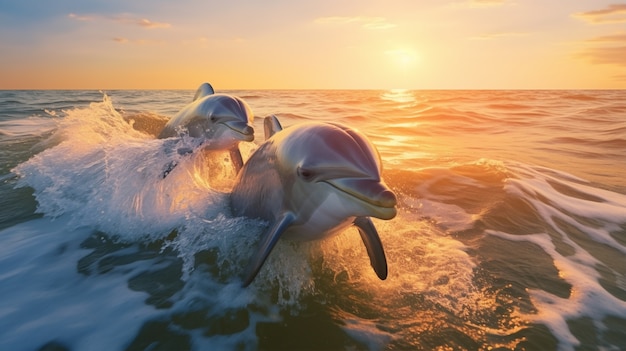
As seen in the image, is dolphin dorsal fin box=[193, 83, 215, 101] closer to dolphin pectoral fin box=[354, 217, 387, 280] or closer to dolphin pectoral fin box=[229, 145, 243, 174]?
dolphin pectoral fin box=[229, 145, 243, 174]

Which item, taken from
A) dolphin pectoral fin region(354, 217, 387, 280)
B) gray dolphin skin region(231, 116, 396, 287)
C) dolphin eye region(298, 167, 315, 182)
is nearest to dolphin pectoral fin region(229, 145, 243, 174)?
gray dolphin skin region(231, 116, 396, 287)

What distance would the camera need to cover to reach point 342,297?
4328mm

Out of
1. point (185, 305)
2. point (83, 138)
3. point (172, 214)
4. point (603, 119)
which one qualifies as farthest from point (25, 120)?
point (603, 119)

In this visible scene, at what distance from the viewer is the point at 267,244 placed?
147 inches

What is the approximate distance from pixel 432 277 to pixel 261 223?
2.11 meters

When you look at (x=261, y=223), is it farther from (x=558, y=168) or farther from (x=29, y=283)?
(x=558, y=168)

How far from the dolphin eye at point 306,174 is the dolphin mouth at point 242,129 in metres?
3.66

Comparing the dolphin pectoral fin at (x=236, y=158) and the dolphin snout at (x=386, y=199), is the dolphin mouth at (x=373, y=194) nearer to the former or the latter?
the dolphin snout at (x=386, y=199)

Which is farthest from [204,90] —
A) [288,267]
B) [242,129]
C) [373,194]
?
[373,194]

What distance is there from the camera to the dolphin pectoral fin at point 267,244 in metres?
3.72

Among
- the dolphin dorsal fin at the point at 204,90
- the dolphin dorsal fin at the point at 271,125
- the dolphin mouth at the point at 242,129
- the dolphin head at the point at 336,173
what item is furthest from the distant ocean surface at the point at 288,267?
the dolphin dorsal fin at the point at 204,90

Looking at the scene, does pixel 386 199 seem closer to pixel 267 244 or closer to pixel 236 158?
pixel 267 244

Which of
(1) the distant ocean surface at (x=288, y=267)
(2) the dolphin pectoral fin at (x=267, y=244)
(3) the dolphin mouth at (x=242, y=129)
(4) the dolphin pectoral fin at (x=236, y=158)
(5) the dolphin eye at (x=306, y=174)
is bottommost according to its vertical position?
(1) the distant ocean surface at (x=288, y=267)

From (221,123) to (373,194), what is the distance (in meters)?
4.96
